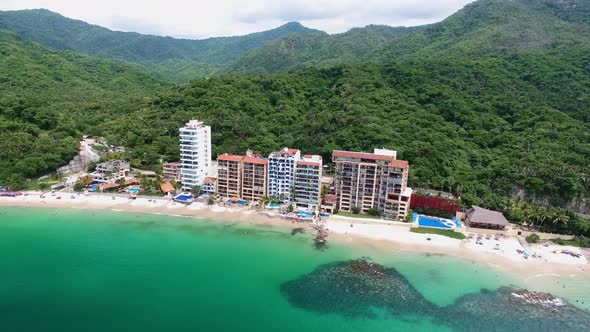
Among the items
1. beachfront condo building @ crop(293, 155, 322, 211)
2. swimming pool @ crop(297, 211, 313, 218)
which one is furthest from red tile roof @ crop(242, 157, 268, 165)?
swimming pool @ crop(297, 211, 313, 218)

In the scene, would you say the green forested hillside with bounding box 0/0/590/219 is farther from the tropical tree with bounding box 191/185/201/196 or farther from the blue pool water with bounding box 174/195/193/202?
the blue pool water with bounding box 174/195/193/202

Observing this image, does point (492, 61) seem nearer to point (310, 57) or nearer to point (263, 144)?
point (263, 144)

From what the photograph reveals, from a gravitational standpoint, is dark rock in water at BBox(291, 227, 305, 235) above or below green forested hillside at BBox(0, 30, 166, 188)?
below

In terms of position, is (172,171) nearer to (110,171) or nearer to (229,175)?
(110,171)

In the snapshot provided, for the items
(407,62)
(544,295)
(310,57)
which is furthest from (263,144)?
(310,57)

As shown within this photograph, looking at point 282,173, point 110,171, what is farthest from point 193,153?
point 110,171

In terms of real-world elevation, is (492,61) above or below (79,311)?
above
